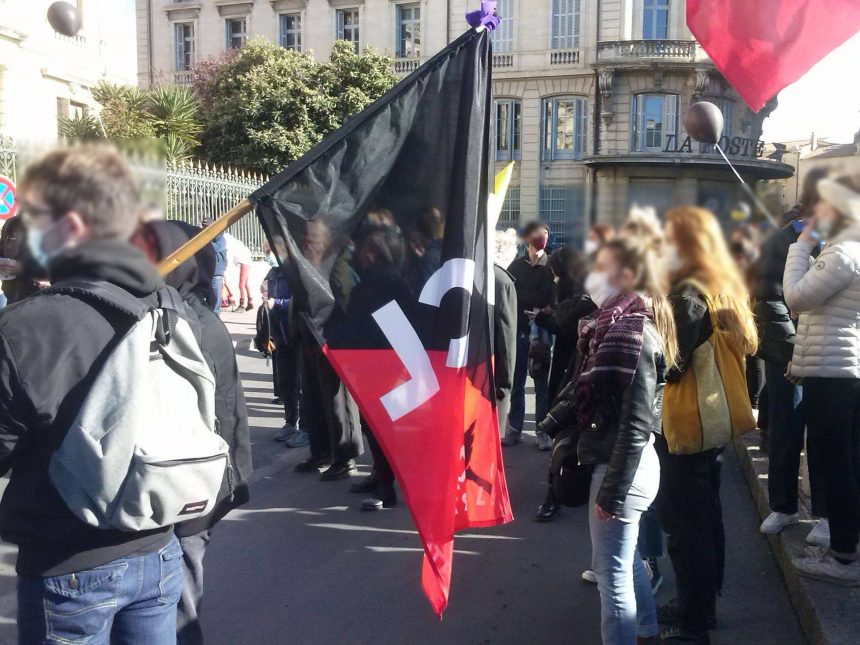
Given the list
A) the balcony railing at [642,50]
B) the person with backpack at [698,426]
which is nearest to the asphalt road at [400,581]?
the person with backpack at [698,426]

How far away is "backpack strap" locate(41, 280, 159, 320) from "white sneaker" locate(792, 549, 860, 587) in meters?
2.97

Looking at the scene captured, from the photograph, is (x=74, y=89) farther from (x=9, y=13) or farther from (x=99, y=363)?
(x=99, y=363)

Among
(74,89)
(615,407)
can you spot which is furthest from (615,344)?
(74,89)

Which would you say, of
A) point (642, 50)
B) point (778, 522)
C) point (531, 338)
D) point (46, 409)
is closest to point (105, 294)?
point (46, 409)

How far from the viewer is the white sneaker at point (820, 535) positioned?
149 inches

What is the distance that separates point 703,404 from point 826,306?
2.76 feet

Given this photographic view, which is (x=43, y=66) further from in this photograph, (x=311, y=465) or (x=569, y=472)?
(x=311, y=465)

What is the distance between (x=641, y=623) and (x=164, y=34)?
3483 cm

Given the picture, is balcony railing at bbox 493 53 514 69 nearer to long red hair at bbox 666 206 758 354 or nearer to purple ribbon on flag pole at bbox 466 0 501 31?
purple ribbon on flag pole at bbox 466 0 501 31

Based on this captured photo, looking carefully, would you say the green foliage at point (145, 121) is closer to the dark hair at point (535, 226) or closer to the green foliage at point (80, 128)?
the green foliage at point (80, 128)

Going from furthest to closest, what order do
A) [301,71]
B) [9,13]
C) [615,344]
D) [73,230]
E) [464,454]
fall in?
[301,71] → [464,454] → [615,344] → [9,13] → [73,230]

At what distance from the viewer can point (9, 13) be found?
5.22ft

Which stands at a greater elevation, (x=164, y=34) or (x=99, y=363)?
(x=164, y=34)

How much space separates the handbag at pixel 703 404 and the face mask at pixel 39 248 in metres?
2.30
